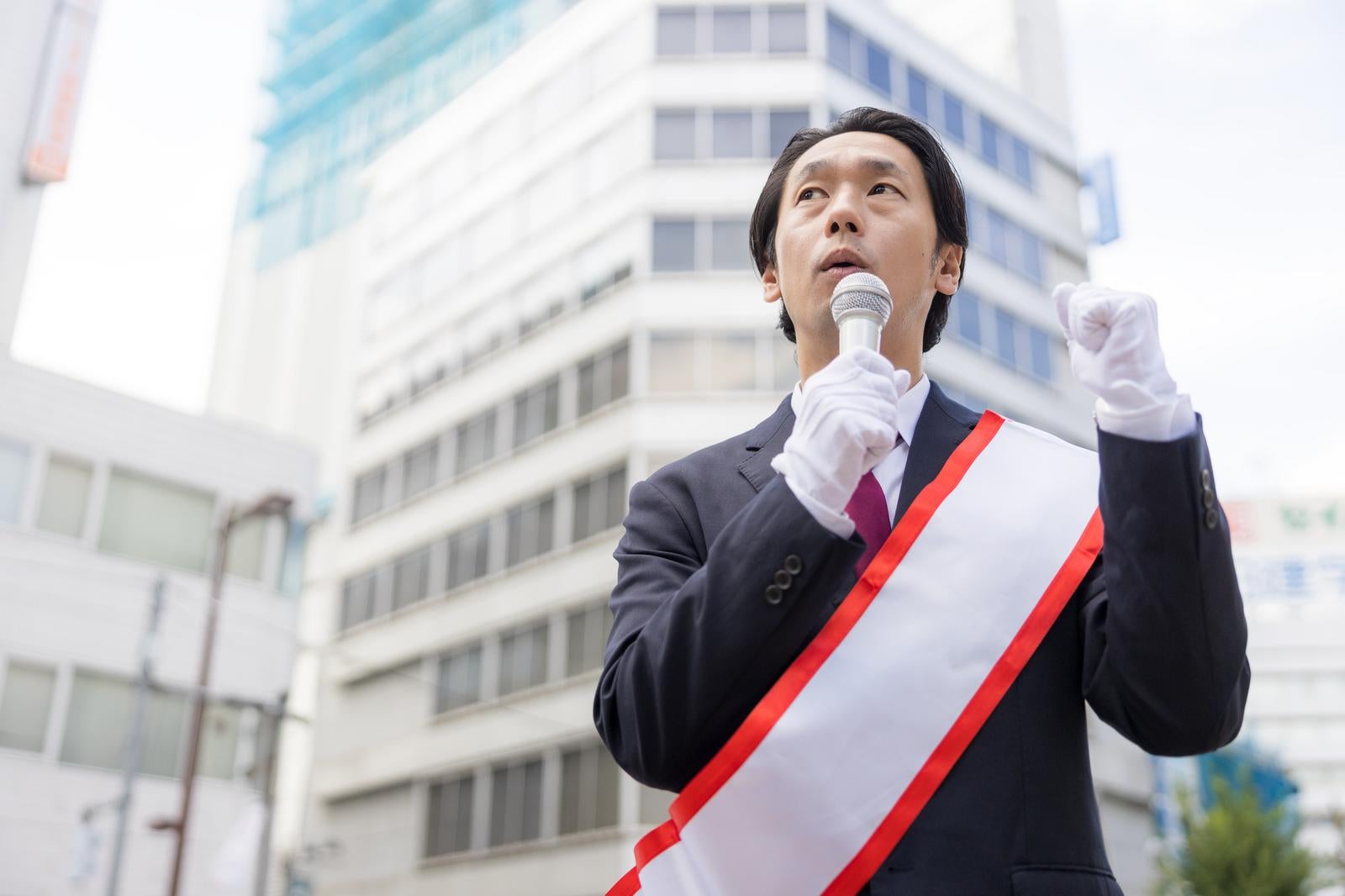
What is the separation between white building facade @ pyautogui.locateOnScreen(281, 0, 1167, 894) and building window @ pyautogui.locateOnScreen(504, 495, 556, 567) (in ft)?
0.16

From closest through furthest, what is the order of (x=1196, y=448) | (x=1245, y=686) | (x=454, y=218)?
(x=1196, y=448), (x=1245, y=686), (x=454, y=218)

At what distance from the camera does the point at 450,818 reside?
65.0 ft

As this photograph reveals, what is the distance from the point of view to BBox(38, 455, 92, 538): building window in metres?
5.48

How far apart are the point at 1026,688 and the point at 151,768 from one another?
5.39 metres

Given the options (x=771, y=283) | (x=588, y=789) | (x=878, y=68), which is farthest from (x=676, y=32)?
(x=771, y=283)

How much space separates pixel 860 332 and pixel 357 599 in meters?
23.2

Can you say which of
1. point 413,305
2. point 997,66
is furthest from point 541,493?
point 997,66

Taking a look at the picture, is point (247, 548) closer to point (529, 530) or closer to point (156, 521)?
point (156, 521)

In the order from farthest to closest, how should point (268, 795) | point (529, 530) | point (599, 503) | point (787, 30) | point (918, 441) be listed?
point (529, 530)
point (787, 30)
point (599, 503)
point (268, 795)
point (918, 441)

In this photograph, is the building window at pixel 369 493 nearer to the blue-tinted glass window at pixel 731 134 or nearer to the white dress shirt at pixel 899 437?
the blue-tinted glass window at pixel 731 134

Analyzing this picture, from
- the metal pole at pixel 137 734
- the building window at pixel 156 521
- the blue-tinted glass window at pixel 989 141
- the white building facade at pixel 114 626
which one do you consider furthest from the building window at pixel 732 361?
the metal pole at pixel 137 734

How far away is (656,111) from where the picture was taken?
66.5 ft

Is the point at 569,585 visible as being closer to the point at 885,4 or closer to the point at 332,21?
the point at 885,4

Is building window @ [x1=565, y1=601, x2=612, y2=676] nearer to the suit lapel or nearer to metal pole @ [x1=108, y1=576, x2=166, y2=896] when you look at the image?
metal pole @ [x1=108, y1=576, x2=166, y2=896]
